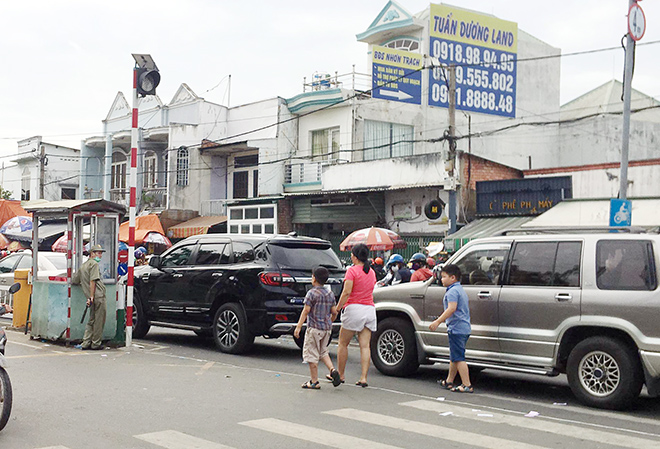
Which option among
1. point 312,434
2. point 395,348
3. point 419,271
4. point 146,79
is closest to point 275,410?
point 312,434

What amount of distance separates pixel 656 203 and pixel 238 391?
47.9 feet

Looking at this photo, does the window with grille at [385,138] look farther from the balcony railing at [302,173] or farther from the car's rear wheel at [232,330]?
the car's rear wheel at [232,330]

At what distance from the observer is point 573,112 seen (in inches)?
1597

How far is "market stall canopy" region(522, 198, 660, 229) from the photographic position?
19016 millimetres

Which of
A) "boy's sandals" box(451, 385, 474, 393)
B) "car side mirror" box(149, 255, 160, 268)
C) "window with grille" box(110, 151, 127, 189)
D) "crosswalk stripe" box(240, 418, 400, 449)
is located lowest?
"boy's sandals" box(451, 385, 474, 393)

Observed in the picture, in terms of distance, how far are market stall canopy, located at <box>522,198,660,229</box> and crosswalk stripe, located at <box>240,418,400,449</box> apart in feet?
44.3

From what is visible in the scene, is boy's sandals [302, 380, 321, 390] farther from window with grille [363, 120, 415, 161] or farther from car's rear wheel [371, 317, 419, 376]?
window with grille [363, 120, 415, 161]

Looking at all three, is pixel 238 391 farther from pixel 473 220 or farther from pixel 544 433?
pixel 473 220

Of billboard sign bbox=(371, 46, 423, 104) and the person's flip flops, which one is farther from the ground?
billboard sign bbox=(371, 46, 423, 104)

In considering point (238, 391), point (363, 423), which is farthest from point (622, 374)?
point (238, 391)

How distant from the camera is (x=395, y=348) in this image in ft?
33.1

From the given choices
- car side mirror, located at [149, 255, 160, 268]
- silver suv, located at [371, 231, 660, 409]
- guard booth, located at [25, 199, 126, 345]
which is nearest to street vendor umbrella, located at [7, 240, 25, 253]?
guard booth, located at [25, 199, 126, 345]

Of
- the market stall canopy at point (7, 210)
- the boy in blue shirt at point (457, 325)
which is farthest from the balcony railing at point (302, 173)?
the boy in blue shirt at point (457, 325)

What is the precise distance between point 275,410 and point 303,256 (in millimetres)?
4588
